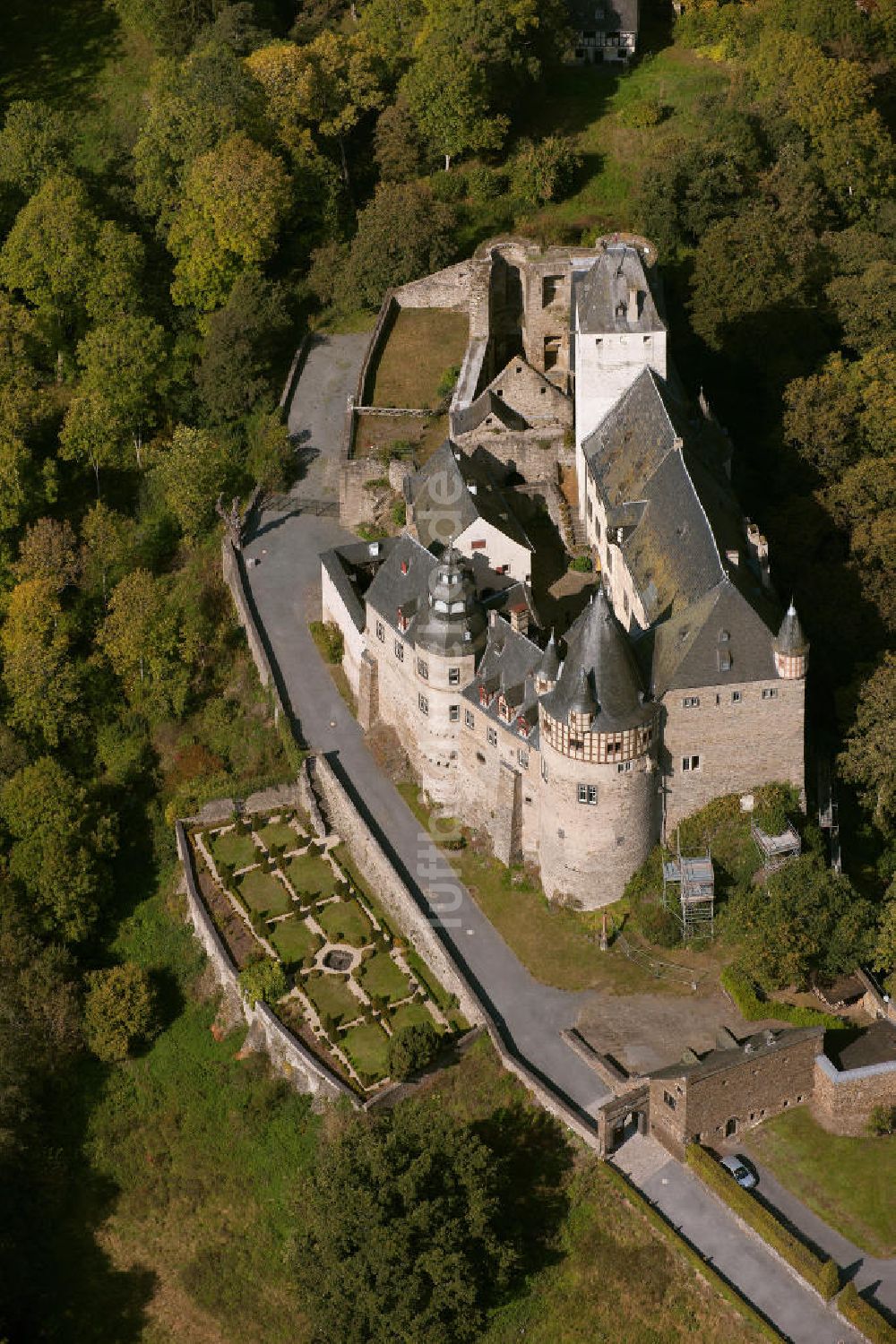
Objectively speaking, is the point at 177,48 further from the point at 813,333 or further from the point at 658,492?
the point at 658,492

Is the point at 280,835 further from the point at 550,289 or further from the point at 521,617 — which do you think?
the point at 550,289

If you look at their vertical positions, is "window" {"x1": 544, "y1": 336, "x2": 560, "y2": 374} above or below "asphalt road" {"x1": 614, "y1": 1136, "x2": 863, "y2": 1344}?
above

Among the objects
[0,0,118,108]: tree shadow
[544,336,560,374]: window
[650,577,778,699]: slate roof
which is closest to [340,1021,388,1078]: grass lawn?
[650,577,778,699]: slate roof

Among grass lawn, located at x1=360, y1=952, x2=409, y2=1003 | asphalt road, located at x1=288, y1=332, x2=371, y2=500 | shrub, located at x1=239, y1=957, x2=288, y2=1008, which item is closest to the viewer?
grass lawn, located at x1=360, y1=952, x2=409, y2=1003

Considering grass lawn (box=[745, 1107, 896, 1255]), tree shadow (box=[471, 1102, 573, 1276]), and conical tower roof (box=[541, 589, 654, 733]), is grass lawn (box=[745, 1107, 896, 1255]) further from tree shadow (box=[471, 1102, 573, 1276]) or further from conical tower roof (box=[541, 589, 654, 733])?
conical tower roof (box=[541, 589, 654, 733])

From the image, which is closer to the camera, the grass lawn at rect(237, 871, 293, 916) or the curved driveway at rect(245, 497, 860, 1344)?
the curved driveway at rect(245, 497, 860, 1344)

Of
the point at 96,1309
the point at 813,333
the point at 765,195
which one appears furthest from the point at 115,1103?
the point at 765,195

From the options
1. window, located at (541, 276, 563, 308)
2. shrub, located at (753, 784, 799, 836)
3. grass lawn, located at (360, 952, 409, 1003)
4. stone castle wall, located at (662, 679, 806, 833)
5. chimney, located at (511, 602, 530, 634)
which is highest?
window, located at (541, 276, 563, 308)
